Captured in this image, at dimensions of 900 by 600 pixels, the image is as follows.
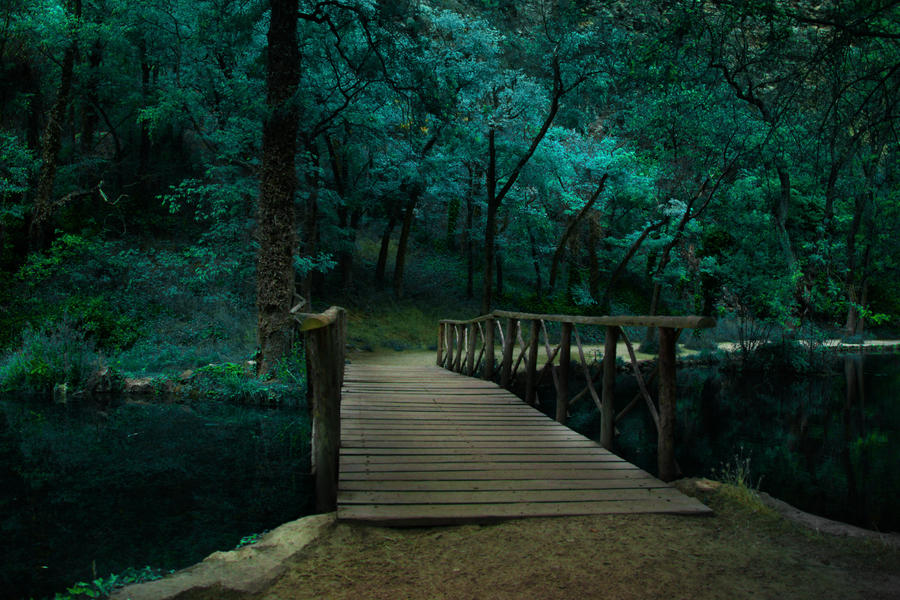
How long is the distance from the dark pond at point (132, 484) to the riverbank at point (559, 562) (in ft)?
5.86

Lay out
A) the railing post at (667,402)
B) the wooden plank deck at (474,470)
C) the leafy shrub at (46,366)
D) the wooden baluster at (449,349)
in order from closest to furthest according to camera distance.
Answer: the wooden plank deck at (474,470)
the railing post at (667,402)
the leafy shrub at (46,366)
the wooden baluster at (449,349)

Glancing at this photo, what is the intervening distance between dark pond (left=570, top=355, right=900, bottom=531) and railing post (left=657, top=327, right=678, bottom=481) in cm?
244

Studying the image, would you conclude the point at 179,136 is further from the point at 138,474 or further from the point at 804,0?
the point at 804,0

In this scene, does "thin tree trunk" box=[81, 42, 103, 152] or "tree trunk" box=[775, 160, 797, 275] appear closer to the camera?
"thin tree trunk" box=[81, 42, 103, 152]

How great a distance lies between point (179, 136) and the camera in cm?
2312

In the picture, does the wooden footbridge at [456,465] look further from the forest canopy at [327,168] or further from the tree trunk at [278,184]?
the forest canopy at [327,168]

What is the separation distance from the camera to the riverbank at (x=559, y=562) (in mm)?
2582

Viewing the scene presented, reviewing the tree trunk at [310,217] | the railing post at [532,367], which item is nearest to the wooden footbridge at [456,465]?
the railing post at [532,367]

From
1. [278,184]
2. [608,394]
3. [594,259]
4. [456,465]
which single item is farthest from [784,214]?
[456,465]

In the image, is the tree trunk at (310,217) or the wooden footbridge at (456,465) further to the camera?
the tree trunk at (310,217)

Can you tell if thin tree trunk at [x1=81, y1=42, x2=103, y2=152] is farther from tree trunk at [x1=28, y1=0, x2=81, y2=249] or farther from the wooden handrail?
the wooden handrail

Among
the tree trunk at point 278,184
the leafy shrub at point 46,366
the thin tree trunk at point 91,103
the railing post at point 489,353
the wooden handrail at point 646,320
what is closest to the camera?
the wooden handrail at point 646,320

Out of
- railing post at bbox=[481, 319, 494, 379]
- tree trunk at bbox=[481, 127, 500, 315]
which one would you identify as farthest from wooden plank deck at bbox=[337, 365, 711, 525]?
tree trunk at bbox=[481, 127, 500, 315]

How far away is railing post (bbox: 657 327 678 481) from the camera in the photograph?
427 centimetres
